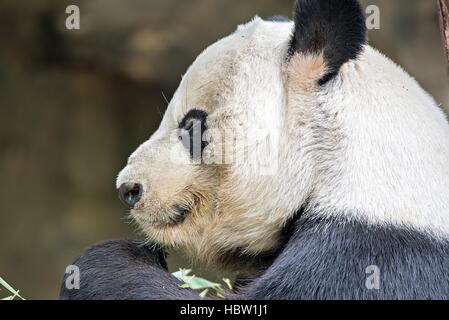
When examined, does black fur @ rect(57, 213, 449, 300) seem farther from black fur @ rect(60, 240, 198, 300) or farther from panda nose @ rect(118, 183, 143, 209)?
panda nose @ rect(118, 183, 143, 209)

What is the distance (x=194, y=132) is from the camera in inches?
144

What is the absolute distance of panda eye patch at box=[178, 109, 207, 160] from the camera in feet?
12.0

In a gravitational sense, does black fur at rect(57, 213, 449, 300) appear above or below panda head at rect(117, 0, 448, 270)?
below

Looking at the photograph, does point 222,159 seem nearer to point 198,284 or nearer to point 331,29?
point 331,29

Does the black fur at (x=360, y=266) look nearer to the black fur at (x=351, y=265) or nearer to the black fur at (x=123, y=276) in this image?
the black fur at (x=351, y=265)

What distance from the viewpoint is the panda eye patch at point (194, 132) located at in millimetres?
3656

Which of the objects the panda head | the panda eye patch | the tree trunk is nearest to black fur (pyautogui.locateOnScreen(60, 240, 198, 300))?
the panda head

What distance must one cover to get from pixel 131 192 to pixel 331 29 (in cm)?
127

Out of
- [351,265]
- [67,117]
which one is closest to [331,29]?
[351,265]

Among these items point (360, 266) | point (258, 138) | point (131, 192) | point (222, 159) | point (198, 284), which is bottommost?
point (198, 284)

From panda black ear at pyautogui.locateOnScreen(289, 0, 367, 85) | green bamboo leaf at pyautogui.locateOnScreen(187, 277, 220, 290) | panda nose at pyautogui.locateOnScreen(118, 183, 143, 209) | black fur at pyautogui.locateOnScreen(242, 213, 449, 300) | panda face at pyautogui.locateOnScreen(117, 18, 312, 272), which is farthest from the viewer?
green bamboo leaf at pyautogui.locateOnScreen(187, 277, 220, 290)

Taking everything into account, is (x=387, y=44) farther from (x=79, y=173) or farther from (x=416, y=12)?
(x=79, y=173)
